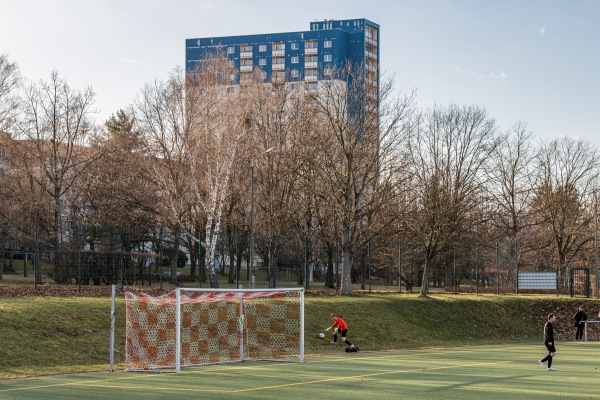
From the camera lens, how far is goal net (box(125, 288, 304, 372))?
26031 mm

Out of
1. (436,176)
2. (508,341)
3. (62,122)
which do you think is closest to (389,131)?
(436,176)

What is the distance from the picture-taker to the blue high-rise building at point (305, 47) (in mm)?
117250

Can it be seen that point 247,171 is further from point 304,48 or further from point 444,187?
point 304,48

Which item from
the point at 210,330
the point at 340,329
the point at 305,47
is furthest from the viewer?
the point at 305,47

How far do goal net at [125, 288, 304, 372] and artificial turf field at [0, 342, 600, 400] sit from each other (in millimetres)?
1774

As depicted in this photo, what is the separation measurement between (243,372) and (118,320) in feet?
30.3

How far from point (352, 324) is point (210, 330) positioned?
30.4 feet

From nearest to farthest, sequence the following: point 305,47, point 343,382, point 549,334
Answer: point 343,382
point 549,334
point 305,47

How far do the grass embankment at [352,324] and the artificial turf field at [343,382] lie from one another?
323 cm

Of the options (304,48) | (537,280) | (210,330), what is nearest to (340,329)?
(210,330)

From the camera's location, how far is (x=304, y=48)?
11956 centimetres

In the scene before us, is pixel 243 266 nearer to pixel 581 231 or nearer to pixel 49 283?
pixel 581 231

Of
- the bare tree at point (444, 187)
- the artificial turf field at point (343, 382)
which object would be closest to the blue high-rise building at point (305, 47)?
the bare tree at point (444, 187)

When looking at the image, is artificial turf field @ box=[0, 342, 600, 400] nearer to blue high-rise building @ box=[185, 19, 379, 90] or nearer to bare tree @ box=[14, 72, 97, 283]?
bare tree @ box=[14, 72, 97, 283]
